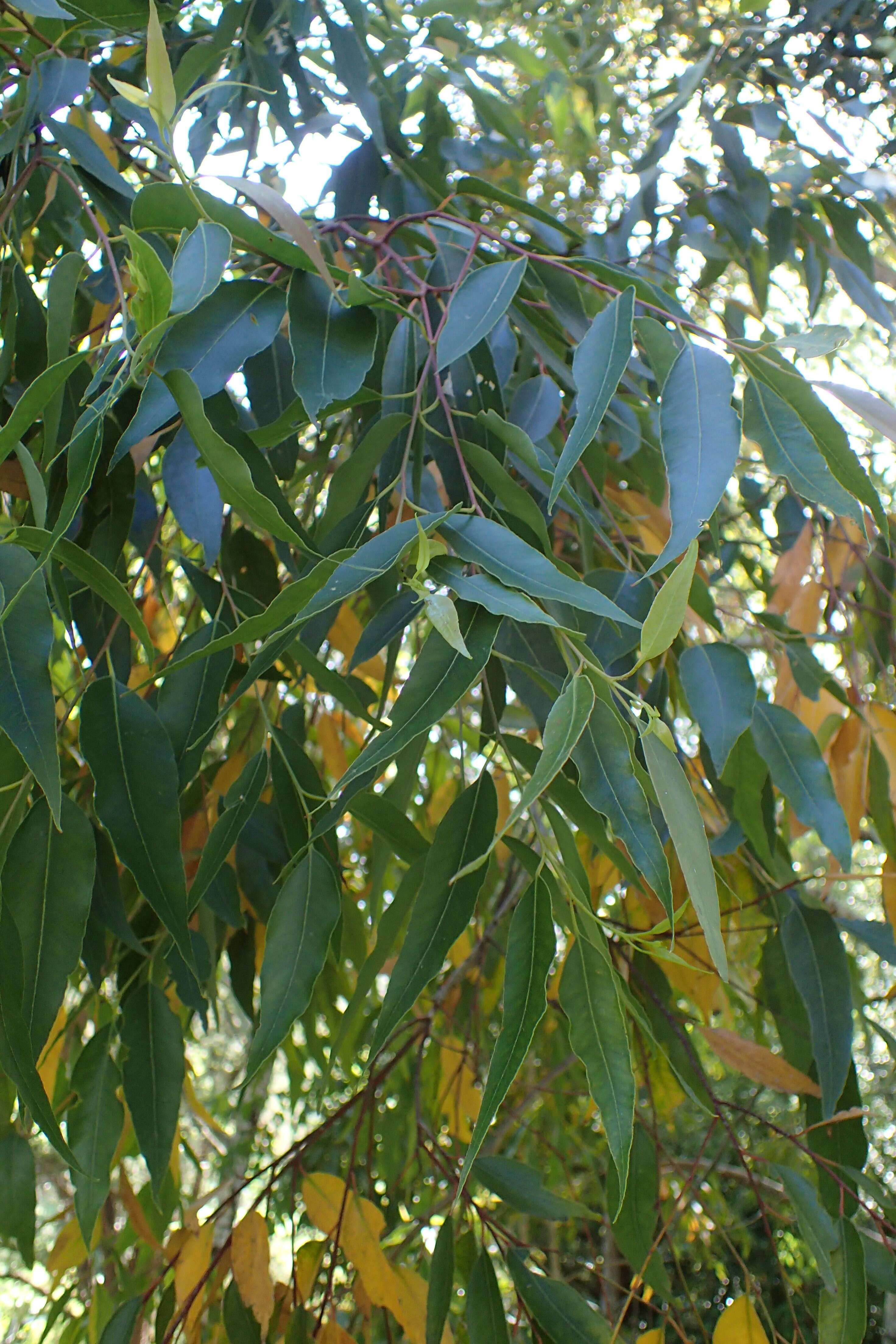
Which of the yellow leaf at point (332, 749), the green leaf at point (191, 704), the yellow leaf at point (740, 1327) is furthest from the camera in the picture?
the yellow leaf at point (332, 749)

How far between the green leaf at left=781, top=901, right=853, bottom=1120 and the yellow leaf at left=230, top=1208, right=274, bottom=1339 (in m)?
0.35

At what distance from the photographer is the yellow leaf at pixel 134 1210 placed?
30.3 inches

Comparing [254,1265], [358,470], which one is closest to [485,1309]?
[254,1265]

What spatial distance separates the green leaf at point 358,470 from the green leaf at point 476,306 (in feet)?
0.13

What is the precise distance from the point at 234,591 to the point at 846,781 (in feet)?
1.58

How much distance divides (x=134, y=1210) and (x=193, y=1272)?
15 centimetres

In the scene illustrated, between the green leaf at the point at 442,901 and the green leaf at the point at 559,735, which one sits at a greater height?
the green leaf at the point at 559,735

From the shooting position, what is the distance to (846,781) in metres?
0.75

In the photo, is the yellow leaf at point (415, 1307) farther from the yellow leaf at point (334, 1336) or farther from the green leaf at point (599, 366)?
the green leaf at point (599, 366)

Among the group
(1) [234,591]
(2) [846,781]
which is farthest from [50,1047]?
(2) [846,781]

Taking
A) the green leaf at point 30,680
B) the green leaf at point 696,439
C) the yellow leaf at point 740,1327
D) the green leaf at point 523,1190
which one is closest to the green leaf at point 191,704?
the green leaf at point 30,680

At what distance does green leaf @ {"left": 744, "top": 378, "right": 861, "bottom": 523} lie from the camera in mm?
380

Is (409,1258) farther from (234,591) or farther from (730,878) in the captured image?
(234,591)

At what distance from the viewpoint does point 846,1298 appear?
550mm
